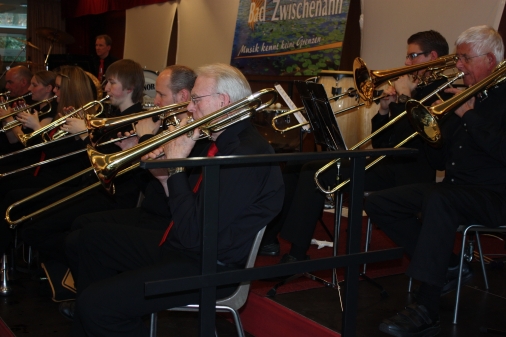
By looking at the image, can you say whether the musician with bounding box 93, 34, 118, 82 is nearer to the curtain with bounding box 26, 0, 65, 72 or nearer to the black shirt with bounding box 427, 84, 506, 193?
the curtain with bounding box 26, 0, 65, 72

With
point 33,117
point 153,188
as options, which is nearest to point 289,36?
point 33,117

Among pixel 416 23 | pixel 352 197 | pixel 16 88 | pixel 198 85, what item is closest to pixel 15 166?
pixel 16 88

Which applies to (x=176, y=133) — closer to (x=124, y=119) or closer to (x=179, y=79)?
(x=124, y=119)

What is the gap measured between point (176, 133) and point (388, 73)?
64.9 inches

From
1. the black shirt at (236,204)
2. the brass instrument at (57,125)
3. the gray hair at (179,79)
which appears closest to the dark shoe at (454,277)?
the black shirt at (236,204)

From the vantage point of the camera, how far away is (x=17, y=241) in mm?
3941

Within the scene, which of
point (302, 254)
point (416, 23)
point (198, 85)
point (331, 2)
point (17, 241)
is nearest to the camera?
point (198, 85)

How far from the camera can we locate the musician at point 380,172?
3.15m

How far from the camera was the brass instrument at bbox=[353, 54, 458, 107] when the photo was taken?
3.11 m

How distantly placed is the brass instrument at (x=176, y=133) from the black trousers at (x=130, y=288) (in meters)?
0.31

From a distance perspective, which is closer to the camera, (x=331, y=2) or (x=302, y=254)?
(x=302, y=254)

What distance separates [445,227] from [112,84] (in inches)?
84.7

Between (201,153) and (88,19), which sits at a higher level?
(88,19)

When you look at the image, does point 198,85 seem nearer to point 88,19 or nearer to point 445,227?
point 445,227
